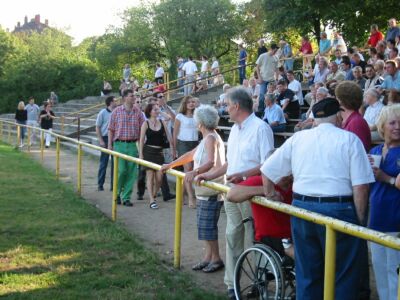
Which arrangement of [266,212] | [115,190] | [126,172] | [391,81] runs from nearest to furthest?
[266,212] → [115,190] → [126,172] → [391,81]

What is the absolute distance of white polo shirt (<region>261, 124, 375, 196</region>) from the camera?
3.69 meters

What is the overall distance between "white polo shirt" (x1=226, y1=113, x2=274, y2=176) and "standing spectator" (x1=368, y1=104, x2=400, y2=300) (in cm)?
99

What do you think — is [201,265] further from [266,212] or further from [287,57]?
[287,57]

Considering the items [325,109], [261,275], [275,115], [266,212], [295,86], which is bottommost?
[261,275]

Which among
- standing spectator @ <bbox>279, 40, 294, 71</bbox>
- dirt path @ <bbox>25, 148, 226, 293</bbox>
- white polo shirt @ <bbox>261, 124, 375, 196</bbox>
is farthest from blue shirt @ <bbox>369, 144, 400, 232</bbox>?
standing spectator @ <bbox>279, 40, 294, 71</bbox>

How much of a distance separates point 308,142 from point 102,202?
6.96 m

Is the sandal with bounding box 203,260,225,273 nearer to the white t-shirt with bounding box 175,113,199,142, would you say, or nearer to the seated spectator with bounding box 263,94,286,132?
the white t-shirt with bounding box 175,113,199,142

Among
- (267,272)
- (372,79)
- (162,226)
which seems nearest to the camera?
(267,272)

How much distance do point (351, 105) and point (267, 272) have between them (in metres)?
1.63

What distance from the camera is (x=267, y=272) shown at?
462 centimetres

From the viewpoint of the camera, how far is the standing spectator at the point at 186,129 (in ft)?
32.0

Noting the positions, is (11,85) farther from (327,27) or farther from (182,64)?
(327,27)

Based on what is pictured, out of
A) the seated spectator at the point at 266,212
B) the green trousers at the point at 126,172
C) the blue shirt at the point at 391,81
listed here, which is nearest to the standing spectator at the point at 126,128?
the green trousers at the point at 126,172

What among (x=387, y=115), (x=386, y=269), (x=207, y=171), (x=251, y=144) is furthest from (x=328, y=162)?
(x=207, y=171)
